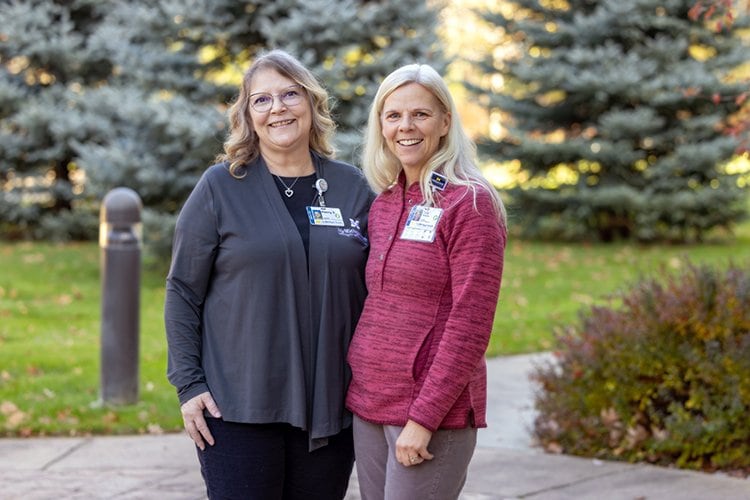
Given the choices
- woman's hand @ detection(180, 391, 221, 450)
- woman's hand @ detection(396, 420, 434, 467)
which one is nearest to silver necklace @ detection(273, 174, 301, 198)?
woman's hand @ detection(180, 391, 221, 450)

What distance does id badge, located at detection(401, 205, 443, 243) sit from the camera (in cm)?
303

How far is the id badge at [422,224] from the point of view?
3.03 metres

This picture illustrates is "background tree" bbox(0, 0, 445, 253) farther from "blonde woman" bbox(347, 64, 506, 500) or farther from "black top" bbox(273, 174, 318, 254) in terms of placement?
"blonde woman" bbox(347, 64, 506, 500)

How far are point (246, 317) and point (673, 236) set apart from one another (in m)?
13.6

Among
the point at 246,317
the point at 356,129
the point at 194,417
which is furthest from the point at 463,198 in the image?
the point at 356,129

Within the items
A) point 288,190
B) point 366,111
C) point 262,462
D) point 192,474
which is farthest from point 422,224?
point 366,111

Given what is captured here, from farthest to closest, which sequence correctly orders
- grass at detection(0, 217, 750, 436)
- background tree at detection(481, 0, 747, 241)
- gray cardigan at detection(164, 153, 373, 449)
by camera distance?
background tree at detection(481, 0, 747, 241)
grass at detection(0, 217, 750, 436)
gray cardigan at detection(164, 153, 373, 449)

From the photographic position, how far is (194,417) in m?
3.20

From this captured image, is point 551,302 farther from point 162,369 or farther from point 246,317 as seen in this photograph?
point 246,317

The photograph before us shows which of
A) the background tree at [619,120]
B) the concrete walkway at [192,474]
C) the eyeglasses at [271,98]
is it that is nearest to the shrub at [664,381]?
the concrete walkway at [192,474]

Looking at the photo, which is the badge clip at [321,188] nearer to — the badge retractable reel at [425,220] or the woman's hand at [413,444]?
the badge retractable reel at [425,220]

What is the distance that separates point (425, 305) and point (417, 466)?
48 cm

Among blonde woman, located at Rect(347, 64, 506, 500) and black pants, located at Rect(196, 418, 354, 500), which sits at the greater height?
blonde woman, located at Rect(347, 64, 506, 500)

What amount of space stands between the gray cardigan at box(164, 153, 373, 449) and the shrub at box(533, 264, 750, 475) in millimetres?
2731
